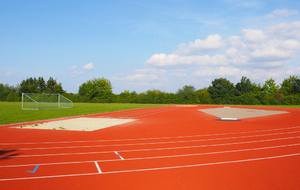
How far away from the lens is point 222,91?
2157 inches

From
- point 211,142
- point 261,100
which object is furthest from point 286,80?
point 211,142

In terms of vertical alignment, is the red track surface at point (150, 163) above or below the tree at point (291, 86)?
below

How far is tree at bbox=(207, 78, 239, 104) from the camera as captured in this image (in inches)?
2028

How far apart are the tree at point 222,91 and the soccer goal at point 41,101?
1354 inches

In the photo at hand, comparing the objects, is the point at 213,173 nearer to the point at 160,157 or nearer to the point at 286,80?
the point at 160,157

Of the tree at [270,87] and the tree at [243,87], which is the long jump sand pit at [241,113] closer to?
the tree at [243,87]

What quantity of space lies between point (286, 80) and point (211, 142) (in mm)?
72852

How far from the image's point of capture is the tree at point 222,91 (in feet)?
169

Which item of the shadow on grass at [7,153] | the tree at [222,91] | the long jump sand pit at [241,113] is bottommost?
the shadow on grass at [7,153]

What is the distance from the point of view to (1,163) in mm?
5621

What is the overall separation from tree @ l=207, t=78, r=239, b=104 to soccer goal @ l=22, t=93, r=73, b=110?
34401 mm

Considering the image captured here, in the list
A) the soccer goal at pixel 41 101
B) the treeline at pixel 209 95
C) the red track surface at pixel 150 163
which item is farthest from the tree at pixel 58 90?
the red track surface at pixel 150 163

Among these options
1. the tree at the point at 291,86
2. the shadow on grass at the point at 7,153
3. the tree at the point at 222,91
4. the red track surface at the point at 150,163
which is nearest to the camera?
the red track surface at the point at 150,163

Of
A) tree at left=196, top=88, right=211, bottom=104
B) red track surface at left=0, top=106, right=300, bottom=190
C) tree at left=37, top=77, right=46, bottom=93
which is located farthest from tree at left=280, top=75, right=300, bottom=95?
tree at left=37, top=77, right=46, bottom=93
